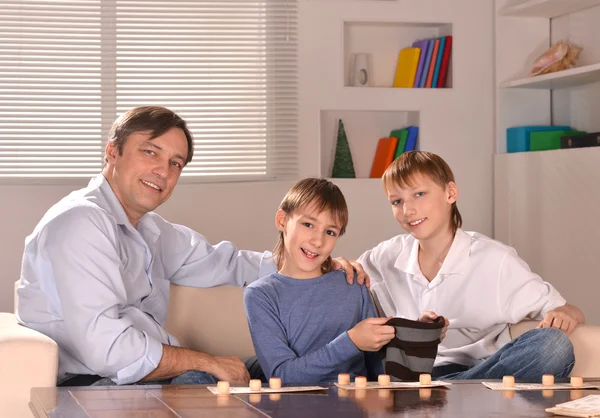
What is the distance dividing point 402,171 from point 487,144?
7.95 ft

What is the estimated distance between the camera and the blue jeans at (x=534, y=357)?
219 cm

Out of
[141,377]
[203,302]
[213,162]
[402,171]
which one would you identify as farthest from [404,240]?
[213,162]

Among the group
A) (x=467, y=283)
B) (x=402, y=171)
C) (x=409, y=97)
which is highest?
(x=409, y=97)

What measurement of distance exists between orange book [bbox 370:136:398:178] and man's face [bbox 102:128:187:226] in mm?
2477

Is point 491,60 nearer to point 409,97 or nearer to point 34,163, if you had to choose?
point 409,97

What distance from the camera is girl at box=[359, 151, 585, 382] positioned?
8.32 feet

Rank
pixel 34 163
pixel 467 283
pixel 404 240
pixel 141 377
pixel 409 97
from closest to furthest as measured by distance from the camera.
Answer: pixel 141 377, pixel 467 283, pixel 404 240, pixel 34 163, pixel 409 97

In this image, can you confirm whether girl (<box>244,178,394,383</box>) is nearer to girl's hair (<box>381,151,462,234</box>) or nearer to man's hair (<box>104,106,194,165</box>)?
girl's hair (<box>381,151,462,234</box>)

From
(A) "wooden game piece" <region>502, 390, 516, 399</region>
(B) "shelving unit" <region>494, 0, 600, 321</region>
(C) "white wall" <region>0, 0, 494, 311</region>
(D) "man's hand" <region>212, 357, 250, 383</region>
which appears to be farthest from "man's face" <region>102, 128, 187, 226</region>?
(B) "shelving unit" <region>494, 0, 600, 321</region>

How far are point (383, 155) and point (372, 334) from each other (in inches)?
116

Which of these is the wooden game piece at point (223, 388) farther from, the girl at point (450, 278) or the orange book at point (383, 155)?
the orange book at point (383, 155)

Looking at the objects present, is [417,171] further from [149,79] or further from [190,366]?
[149,79]

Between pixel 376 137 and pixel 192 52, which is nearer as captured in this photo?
pixel 192 52

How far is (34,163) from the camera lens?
4.55 meters
